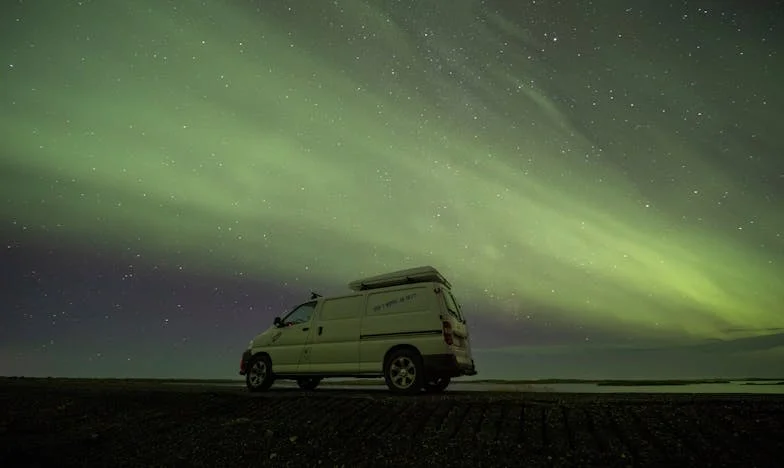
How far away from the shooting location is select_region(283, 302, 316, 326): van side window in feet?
40.9

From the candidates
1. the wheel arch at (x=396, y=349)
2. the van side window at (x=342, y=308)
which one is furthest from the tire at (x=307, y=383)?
the wheel arch at (x=396, y=349)

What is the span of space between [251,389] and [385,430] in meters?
6.42

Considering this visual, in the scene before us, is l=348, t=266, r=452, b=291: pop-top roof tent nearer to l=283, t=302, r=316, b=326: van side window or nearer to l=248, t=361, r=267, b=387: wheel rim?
l=283, t=302, r=316, b=326: van side window

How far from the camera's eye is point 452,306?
457 inches

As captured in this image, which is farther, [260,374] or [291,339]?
[260,374]

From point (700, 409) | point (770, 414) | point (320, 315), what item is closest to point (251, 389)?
point (320, 315)

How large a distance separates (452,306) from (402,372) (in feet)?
6.58

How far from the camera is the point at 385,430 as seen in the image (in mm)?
7086

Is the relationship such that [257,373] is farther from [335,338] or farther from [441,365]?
[441,365]

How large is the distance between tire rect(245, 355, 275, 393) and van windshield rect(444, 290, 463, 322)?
4844 mm

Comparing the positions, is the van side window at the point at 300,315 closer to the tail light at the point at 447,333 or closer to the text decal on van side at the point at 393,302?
the text decal on van side at the point at 393,302

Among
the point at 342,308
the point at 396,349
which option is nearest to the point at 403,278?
the point at 396,349

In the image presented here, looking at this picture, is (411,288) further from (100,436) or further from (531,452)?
(100,436)

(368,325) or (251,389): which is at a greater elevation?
(368,325)
